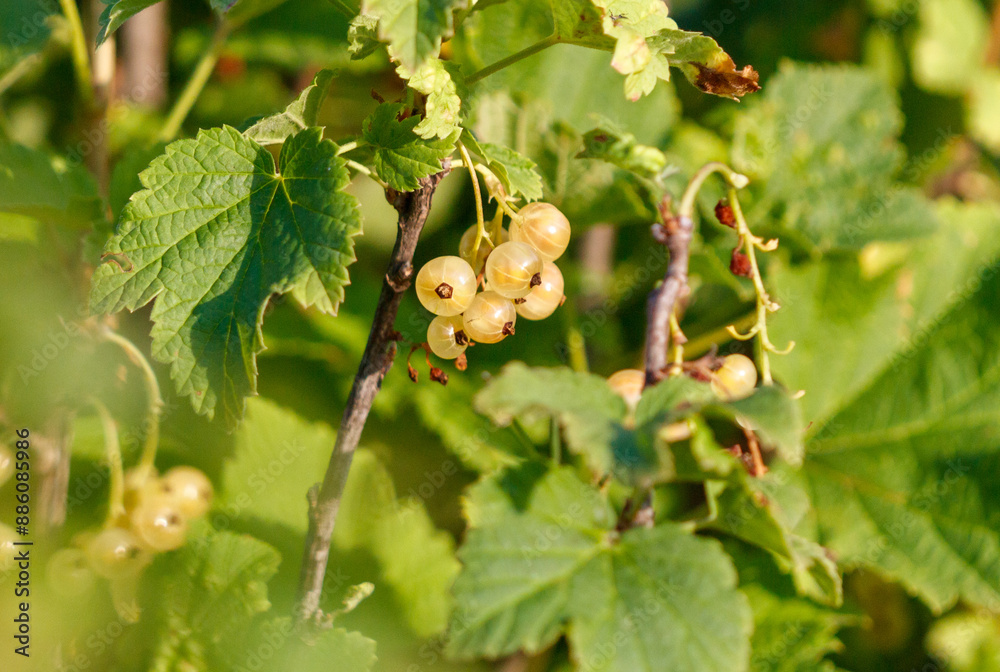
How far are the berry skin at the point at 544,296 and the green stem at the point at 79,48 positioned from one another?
0.89m

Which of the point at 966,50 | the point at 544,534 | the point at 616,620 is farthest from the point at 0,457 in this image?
the point at 966,50

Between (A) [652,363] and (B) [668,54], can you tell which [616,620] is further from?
(B) [668,54]

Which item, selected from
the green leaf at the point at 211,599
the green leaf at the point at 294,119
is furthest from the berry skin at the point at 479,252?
the green leaf at the point at 211,599

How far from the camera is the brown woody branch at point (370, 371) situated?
2.46 feet

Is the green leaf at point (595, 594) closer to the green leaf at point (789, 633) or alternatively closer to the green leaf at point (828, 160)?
Result: the green leaf at point (789, 633)

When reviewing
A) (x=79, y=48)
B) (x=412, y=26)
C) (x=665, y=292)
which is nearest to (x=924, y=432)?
(x=665, y=292)

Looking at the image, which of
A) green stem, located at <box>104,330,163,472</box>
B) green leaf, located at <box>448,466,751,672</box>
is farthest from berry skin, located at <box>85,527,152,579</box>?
green leaf, located at <box>448,466,751,672</box>

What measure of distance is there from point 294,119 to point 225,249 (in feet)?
0.55

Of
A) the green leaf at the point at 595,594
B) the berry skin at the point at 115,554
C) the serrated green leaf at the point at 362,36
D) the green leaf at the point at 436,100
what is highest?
the serrated green leaf at the point at 362,36

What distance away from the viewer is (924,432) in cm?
143

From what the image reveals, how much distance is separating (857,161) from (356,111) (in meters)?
1.36

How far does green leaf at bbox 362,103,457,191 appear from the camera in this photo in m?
0.71

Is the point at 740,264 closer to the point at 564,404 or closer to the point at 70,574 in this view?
the point at 564,404

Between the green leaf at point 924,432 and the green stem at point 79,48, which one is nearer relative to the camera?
the green stem at point 79,48
